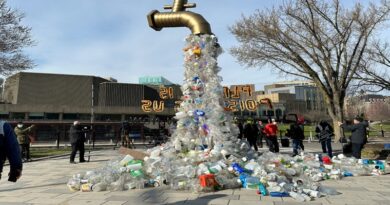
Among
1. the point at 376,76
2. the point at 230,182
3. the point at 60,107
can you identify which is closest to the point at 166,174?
the point at 230,182

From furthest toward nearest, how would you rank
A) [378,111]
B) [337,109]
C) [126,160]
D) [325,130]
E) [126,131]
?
[378,111] → [337,109] → [126,131] → [325,130] → [126,160]

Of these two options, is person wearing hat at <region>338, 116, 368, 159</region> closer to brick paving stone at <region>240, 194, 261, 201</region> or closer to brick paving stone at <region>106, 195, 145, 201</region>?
brick paving stone at <region>240, 194, 261, 201</region>

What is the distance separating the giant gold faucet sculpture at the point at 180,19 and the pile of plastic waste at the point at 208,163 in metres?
0.31

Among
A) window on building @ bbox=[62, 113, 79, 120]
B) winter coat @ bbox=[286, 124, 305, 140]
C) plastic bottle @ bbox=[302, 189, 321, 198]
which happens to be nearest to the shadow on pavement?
plastic bottle @ bbox=[302, 189, 321, 198]

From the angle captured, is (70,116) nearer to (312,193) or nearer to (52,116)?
(52,116)

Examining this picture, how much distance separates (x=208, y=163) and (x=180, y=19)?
4635 mm

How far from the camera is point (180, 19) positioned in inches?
414

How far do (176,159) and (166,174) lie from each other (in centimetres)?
97

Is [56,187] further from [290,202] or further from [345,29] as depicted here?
[345,29]

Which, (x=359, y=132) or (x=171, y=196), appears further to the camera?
(x=359, y=132)

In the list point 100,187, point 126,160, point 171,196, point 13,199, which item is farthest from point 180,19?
point 13,199

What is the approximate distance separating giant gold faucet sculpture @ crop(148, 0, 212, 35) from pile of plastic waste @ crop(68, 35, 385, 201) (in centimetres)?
31

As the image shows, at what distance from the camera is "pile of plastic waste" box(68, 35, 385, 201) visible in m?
7.28

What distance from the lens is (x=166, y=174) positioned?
303 inches
